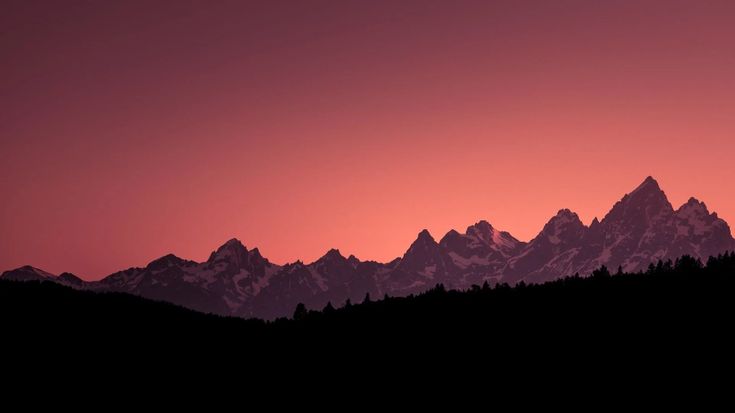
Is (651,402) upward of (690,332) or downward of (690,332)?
downward

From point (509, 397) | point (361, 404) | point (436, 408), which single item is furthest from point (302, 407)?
point (509, 397)

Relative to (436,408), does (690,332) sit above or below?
above

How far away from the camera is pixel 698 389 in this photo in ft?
570

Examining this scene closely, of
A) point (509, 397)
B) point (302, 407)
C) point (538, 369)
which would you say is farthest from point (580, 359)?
point (302, 407)

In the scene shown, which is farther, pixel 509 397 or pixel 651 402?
pixel 509 397

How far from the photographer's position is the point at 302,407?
199500mm

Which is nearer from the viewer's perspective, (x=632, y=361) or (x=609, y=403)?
(x=609, y=403)

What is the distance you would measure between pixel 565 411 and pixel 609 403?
30.3 feet

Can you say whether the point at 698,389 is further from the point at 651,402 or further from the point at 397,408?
the point at 397,408

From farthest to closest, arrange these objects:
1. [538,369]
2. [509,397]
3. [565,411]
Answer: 1. [538,369]
2. [509,397]
3. [565,411]

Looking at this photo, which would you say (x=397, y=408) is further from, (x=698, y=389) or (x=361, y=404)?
(x=698, y=389)

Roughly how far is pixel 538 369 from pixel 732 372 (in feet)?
127

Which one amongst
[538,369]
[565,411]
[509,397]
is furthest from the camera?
[538,369]

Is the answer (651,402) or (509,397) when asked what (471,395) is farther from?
(651,402)
